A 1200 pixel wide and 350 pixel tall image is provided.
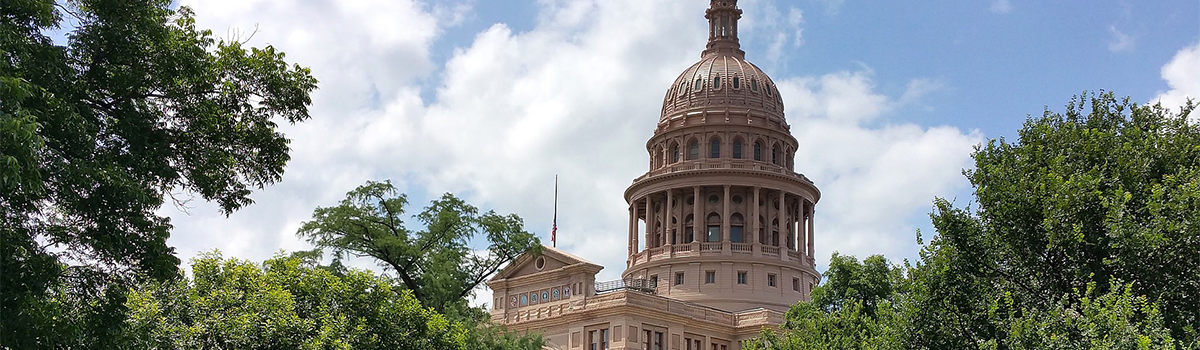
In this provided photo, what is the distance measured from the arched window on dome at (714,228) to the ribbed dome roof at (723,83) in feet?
30.3

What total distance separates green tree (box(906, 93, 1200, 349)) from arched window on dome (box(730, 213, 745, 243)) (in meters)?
66.9

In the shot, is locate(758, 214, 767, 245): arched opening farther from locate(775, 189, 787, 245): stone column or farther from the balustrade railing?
the balustrade railing

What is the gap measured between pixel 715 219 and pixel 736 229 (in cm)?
195

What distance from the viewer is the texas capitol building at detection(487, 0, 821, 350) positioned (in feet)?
286

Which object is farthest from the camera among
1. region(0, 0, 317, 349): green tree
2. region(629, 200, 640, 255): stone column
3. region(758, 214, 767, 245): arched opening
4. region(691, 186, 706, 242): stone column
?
region(629, 200, 640, 255): stone column

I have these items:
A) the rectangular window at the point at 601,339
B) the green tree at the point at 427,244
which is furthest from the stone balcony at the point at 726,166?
the green tree at the point at 427,244

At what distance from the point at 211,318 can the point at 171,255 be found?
15.3 m

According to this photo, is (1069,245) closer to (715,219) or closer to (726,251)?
(726,251)

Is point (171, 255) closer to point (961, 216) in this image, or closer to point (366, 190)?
point (961, 216)

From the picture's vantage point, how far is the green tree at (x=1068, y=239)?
2747cm

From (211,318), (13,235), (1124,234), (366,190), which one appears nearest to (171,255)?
(13,235)

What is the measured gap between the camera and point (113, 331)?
22.4 m

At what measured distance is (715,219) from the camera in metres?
101

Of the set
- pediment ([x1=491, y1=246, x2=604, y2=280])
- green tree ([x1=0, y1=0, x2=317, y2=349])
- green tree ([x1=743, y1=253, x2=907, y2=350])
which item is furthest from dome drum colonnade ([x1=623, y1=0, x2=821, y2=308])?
green tree ([x1=0, y1=0, x2=317, y2=349])
